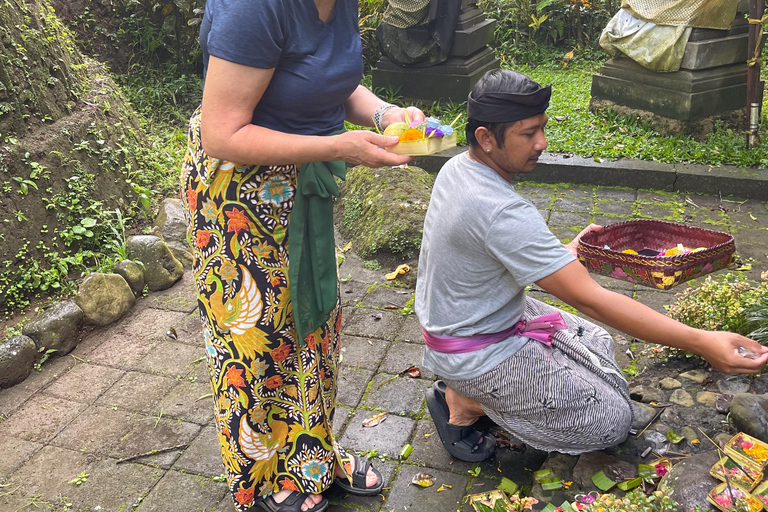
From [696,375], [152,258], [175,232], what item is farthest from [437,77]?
[696,375]

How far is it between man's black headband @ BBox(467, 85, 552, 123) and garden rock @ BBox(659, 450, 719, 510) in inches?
52.7

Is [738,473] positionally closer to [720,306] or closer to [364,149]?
[720,306]

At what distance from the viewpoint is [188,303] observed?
4.53 m

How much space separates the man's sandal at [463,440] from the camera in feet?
9.77

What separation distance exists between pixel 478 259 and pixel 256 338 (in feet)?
2.80

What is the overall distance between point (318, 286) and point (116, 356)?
2.04 metres

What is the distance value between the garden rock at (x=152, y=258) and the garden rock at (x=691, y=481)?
3.35 m

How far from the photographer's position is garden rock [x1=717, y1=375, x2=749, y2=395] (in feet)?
9.89

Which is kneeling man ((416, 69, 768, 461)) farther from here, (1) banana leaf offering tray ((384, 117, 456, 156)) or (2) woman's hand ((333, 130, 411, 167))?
(2) woman's hand ((333, 130, 411, 167))

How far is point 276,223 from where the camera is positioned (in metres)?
2.42

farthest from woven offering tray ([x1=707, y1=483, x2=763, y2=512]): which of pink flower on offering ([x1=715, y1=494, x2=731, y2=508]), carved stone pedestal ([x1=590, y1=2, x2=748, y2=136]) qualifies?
carved stone pedestal ([x1=590, y1=2, x2=748, y2=136])

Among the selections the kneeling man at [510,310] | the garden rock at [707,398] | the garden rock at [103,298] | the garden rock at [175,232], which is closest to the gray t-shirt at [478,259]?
the kneeling man at [510,310]

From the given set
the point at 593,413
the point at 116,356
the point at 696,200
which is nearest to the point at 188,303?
the point at 116,356

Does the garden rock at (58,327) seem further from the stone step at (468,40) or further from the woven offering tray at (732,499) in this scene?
the stone step at (468,40)
